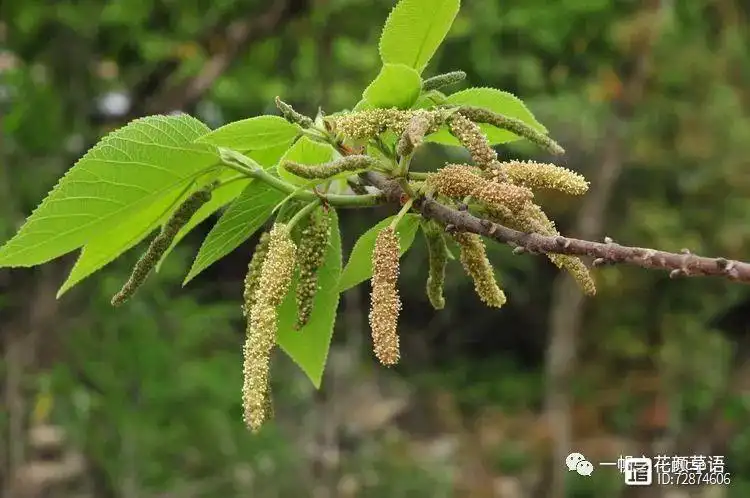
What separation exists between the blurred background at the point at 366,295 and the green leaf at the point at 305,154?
1.57 m

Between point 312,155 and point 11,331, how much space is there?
1.89 meters

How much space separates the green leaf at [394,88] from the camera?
476mm

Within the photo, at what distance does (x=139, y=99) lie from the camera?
2.42 metres

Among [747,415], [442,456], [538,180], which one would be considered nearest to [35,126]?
[538,180]

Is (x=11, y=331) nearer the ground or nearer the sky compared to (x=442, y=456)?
nearer the sky

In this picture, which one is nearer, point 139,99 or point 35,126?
point 35,126

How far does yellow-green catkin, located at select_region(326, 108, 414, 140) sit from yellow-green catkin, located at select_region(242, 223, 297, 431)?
0.23 feet

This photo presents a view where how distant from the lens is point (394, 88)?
1.59 ft

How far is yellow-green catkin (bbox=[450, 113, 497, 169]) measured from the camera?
0.46 meters

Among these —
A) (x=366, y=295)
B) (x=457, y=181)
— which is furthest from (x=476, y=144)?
(x=366, y=295)

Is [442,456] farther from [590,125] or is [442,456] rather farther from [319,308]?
[319,308]

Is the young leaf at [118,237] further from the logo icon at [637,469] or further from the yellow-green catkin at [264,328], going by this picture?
the logo icon at [637,469]

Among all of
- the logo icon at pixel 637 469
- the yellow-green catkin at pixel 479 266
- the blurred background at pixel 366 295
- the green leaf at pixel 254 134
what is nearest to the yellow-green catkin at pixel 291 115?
the green leaf at pixel 254 134

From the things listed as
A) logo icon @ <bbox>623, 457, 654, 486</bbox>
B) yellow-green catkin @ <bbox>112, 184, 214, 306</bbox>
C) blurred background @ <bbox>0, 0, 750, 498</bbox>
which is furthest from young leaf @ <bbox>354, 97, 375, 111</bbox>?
blurred background @ <bbox>0, 0, 750, 498</bbox>
